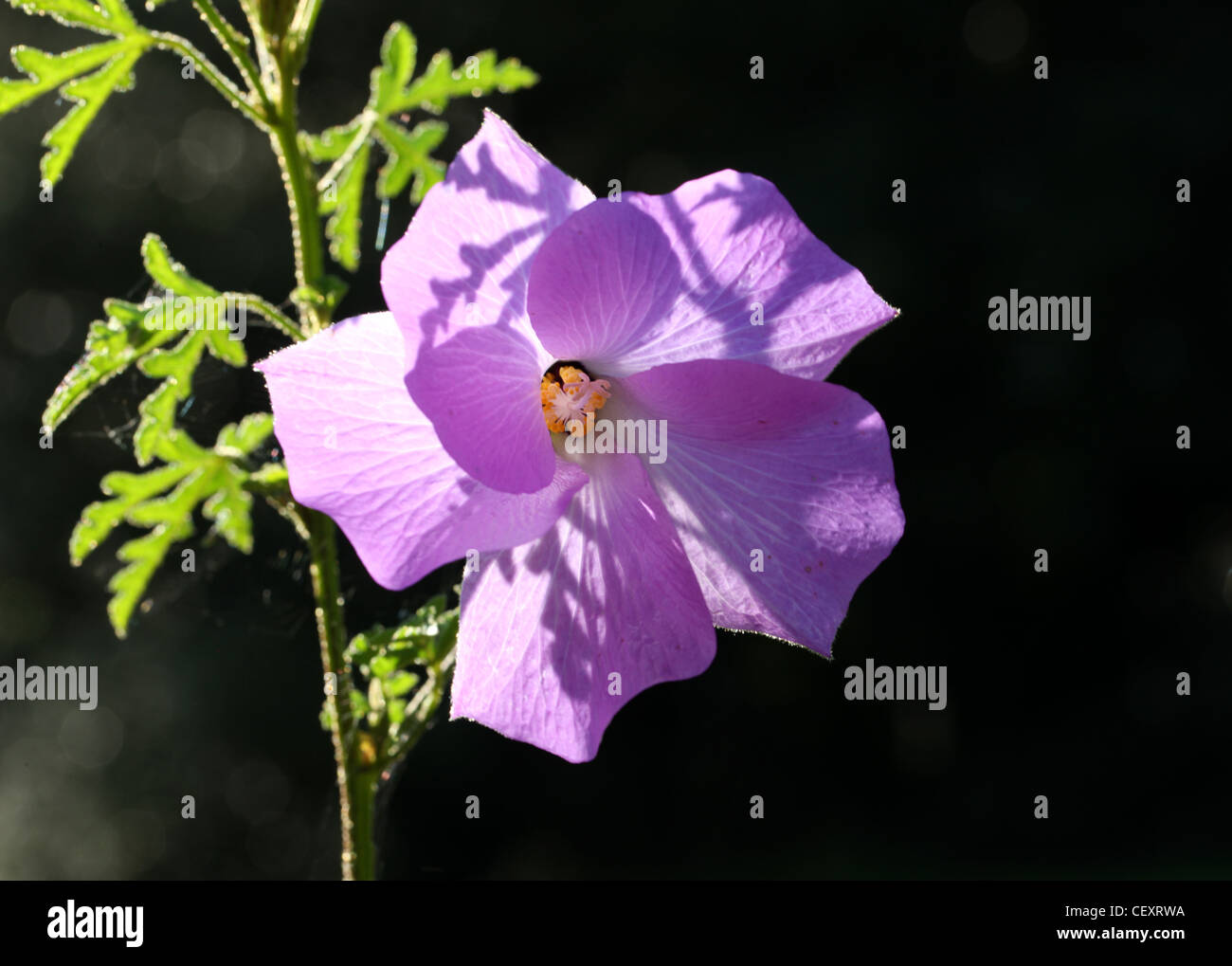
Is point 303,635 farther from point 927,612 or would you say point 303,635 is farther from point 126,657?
point 927,612

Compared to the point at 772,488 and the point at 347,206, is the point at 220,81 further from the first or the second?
the point at 772,488

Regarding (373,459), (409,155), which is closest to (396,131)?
(409,155)

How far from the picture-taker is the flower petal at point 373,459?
68 cm

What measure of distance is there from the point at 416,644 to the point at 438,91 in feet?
1.62

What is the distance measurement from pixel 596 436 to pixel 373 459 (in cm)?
15

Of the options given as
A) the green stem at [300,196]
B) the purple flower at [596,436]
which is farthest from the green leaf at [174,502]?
the purple flower at [596,436]

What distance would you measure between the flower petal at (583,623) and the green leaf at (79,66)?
47 cm

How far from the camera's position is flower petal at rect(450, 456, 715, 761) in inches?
28.5

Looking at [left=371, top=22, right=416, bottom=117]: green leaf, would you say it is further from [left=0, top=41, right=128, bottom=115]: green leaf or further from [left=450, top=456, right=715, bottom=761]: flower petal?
[left=450, top=456, right=715, bottom=761]: flower petal

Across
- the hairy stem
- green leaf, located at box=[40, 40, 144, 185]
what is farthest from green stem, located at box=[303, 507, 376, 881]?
green leaf, located at box=[40, 40, 144, 185]

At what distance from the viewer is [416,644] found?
31.5 inches

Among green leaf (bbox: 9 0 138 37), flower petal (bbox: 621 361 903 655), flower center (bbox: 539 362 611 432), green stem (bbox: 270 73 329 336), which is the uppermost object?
green leaf (bbox: 9 0 138 37)

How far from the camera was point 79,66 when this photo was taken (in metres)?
0.91

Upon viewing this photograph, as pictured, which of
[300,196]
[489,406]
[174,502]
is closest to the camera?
[489,406]
